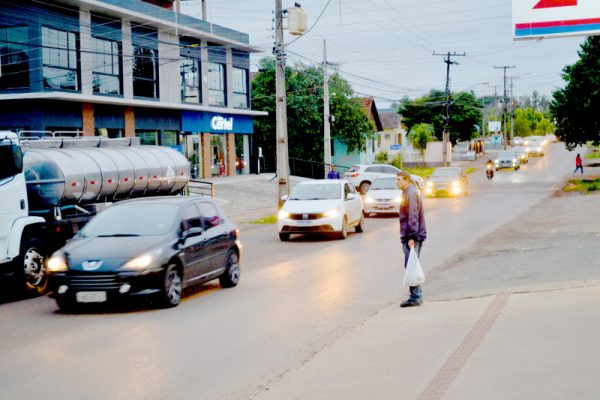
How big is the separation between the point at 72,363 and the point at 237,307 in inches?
147

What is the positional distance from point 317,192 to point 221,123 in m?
27.4

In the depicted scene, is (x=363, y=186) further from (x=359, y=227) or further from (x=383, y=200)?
(x=359, y=227)

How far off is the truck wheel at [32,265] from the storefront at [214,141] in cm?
3183

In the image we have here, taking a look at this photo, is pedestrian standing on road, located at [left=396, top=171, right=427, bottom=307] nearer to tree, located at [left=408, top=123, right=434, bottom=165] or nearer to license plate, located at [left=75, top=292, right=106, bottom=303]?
license plate, located at [left=75, top=292, right=106, bottom=303]

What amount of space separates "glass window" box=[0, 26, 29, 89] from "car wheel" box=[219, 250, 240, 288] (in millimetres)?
22526

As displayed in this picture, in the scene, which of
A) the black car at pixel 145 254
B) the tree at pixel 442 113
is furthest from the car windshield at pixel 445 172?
the tree at pixel 442 113

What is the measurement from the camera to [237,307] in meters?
11.8

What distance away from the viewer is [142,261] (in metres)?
11.4

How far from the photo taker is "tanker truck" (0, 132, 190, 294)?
43.7ft

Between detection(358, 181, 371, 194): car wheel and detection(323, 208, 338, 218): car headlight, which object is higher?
detection(323, 208, 338, 218): car headlight

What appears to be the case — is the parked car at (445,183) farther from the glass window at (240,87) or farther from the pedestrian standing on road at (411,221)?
the pedestrian standing on road at (411,221)

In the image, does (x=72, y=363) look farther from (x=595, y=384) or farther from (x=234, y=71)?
(x=234, y=71)

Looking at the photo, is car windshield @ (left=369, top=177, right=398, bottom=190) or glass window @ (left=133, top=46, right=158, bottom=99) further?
glass window @ (left=133, top=46, right=158, bottom=99)

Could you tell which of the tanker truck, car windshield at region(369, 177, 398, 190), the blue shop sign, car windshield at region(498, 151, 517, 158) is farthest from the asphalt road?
car windshield at region(498, 151, 517, 158)
